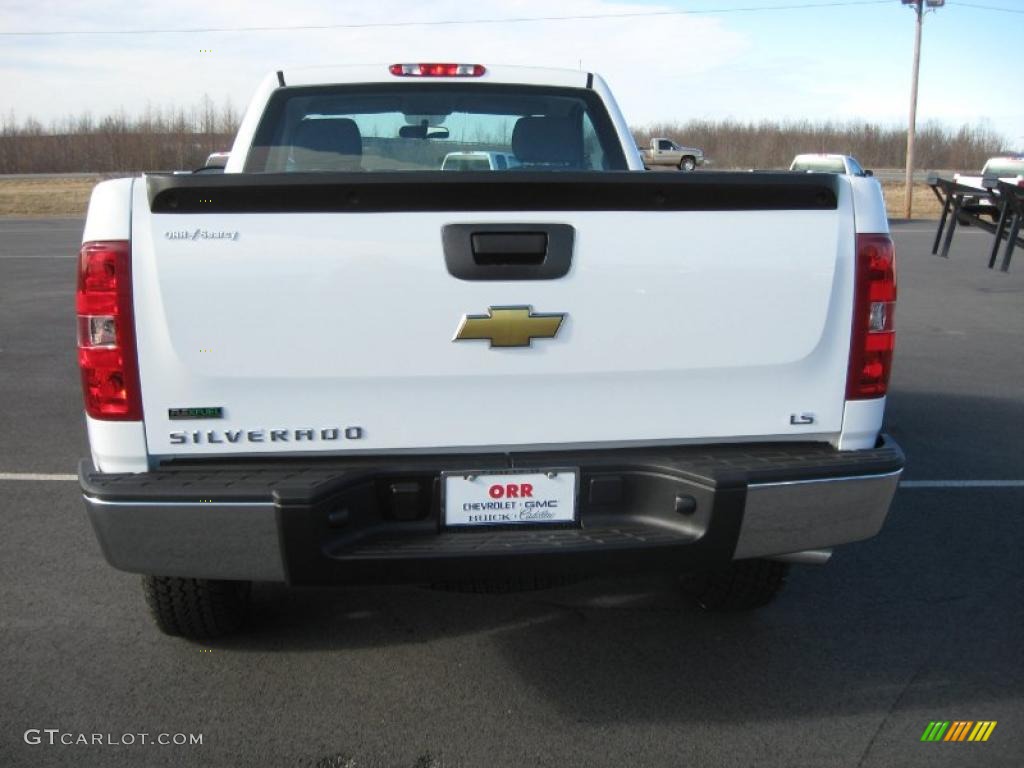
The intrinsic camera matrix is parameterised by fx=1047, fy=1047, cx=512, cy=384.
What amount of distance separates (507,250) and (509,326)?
0.21 metres

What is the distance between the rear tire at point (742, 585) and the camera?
3760 millimetres

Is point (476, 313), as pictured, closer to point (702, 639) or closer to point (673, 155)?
point (702, 639)

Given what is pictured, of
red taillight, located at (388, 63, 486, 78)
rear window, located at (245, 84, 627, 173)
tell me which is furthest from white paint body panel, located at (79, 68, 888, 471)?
red taillight, located at (388, 63, 486, 78)

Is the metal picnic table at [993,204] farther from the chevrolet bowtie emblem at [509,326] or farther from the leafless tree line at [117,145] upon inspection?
the leafless tree line at [117,145]

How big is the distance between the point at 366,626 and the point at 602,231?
1.77 metres

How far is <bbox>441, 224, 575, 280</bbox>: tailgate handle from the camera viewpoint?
2859 millimetres

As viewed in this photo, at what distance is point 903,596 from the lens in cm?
412

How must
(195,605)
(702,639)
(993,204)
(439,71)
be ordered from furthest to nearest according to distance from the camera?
(993,204) → (439,71) → (702,639) → (195,605)

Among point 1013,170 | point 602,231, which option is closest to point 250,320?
point 602,231

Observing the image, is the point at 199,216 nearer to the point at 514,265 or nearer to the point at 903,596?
the point at 514,265

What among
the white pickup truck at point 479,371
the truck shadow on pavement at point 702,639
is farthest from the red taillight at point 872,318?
the truck shadow on pavement at point 702,639

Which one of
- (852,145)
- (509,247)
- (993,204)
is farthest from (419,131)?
(852,145)

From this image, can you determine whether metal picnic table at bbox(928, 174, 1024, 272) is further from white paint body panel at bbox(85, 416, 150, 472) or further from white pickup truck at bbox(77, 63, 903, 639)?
white paint body panel at bbox(85, 416, 150, 472)

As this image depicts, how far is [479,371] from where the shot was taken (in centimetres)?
293
